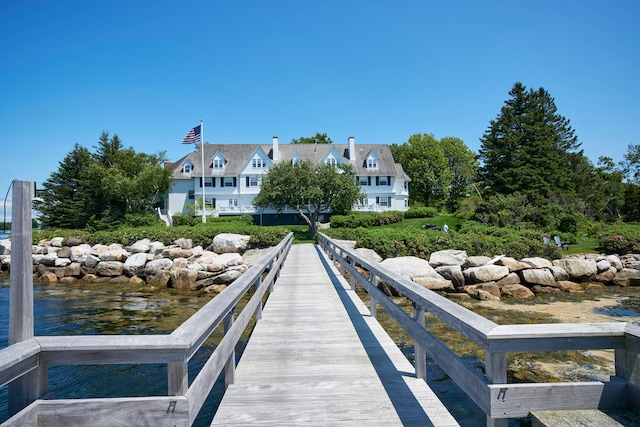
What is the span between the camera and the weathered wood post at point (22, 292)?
223 cm

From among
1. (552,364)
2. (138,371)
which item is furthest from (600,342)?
(138,371)

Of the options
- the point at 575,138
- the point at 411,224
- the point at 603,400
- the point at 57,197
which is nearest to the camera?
the point at 603,400

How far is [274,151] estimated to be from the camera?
48.8 metres

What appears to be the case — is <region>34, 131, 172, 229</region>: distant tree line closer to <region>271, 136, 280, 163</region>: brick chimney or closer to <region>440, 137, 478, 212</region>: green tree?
<region>271, 136, 280, 163</region>: brick chimney

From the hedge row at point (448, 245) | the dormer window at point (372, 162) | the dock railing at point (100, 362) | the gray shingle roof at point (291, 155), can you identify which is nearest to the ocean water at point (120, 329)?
the dock railing at point (100, 362)

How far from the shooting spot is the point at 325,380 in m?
3.99

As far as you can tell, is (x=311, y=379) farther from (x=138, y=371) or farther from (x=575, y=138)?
(x=575, y=138)

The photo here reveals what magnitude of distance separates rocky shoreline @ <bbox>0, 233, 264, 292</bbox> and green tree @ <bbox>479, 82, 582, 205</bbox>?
32358mm

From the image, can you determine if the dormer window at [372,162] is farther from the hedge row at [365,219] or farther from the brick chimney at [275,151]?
the brick chimney at [275,151]

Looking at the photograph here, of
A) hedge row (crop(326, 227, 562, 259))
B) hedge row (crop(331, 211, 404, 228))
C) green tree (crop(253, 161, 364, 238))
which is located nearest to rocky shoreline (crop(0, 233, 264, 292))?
hedge row (crop(326, 227, 562, 259))

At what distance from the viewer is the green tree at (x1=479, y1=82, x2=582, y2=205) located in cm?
4125

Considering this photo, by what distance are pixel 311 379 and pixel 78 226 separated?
48.4 metres

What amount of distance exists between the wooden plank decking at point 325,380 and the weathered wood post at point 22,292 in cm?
140

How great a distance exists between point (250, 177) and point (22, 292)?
45802 mm
